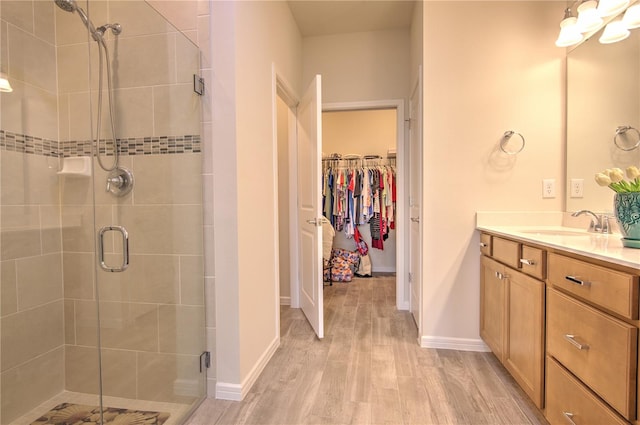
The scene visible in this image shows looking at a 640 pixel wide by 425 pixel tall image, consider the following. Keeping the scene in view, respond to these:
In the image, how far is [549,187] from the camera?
2.12 meters

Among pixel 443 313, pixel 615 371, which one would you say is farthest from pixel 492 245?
pixel 615 371

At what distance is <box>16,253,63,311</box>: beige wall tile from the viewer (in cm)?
151

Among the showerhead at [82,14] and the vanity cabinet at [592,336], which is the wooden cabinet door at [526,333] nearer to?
the vanity cabinet at [592,336]

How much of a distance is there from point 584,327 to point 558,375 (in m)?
0.30

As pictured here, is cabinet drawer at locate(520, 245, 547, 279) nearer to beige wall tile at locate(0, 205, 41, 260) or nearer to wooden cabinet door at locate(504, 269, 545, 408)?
wooden cabinet door at locate(504, 269, 545, 408)

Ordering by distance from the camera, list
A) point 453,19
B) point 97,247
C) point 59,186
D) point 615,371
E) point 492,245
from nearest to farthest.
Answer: point 615,371 → point 97,247 → point 59,186 → point 492,245 → point 453,19

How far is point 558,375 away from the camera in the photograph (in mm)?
1264

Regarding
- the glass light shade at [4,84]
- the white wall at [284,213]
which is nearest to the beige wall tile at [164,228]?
the glass light shade at [4,84]

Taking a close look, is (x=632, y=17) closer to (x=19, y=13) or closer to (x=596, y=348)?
(x=596, y=348)

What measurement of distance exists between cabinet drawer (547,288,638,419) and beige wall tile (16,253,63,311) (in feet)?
7.97

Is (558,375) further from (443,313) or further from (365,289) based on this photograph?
(365,289)

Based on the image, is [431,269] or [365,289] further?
[365,289]

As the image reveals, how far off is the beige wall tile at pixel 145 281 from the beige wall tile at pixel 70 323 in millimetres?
354

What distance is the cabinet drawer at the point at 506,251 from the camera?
1.64 meters
